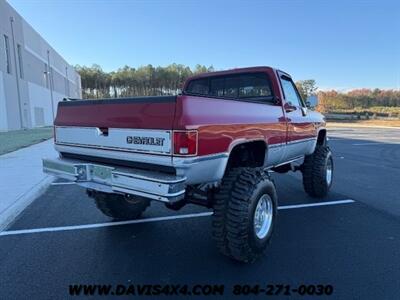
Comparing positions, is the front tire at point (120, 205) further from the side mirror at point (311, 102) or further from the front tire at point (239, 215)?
the side mirror at point (311, 102)

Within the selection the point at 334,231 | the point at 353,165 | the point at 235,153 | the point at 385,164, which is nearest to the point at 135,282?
the point at 235,153

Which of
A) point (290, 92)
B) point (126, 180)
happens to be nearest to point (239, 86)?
point (290, 92)

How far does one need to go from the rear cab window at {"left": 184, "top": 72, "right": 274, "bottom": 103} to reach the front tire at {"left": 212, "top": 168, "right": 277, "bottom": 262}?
1658mm

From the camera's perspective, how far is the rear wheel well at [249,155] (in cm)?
418

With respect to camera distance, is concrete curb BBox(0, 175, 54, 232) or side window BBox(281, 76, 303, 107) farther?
side window BBox(281, 76, 303, 107)

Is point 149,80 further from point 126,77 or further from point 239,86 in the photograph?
point 239,86

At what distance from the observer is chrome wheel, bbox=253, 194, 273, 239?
3988 mm

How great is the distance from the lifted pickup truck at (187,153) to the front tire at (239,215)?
10 millimetres

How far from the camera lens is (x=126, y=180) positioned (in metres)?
3.33

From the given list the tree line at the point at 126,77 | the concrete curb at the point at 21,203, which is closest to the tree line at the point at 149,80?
the tree line at the point at 126,77

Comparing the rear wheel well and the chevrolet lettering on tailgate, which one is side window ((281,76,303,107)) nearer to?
the rear wheel well

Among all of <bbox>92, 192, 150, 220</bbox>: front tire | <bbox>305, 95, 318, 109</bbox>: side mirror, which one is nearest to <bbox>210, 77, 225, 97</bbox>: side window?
<bbox>305, 95, 318, 109</bbox>: side mirror

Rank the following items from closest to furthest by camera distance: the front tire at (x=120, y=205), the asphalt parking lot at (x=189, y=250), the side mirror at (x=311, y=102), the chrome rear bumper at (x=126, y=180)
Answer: the chrome rear bumper at (x=126, y=180) → the asphalt parking lot at (x=189, y=250) → the front tire at (x=120, y=205) → the side mirror at (x=311, y=102)

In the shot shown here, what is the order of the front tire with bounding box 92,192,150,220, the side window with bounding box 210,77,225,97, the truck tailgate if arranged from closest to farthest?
the truck tailgate → the front tire with bounding box 92,192,150,220 → the side window with bounding box 210,77,225,97
